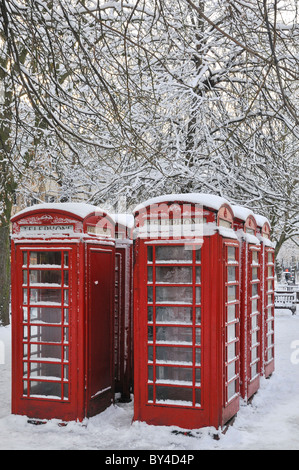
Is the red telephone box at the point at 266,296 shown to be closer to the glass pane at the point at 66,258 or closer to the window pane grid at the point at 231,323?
the window pane grid at the point at 231,323

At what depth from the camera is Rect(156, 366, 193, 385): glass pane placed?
5363 millimetres

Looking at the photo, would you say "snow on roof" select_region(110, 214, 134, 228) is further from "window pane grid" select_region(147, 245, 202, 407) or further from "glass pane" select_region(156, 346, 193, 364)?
"glass pane" select_region(156, 346, 193, 364)

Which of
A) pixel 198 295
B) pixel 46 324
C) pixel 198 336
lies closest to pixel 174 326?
pixel 198 336

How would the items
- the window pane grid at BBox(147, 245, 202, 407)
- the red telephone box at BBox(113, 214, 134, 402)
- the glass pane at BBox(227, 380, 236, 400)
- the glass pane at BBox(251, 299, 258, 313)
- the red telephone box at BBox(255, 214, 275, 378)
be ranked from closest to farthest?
the window pane grid at BBox(147, 245, 202, 407), the glass pane at BBox(227, 380, 236, 400), the red telephone box at BBox(113, 214, 134, 402), the glass pane at BBox(251, 299, 258, 313), the red telephone box at BBox(255, 214, 275, 378)

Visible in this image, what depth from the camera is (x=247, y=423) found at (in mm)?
5836

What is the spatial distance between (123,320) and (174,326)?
1443 mm

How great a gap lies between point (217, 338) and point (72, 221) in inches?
76.7

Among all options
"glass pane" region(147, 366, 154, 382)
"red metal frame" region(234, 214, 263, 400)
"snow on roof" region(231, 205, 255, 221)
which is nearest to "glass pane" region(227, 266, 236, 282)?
"red metal frame" region(234, 214, 263, 400)

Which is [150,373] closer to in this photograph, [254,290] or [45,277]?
[45,277]

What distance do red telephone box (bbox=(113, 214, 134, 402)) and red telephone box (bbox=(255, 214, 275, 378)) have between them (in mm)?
2043

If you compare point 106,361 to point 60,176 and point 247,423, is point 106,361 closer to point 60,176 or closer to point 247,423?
point 247,423

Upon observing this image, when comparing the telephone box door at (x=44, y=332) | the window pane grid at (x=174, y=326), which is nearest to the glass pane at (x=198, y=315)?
the window pane grid at (x=174, y=326)

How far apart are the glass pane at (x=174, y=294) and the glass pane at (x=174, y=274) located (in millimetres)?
87
